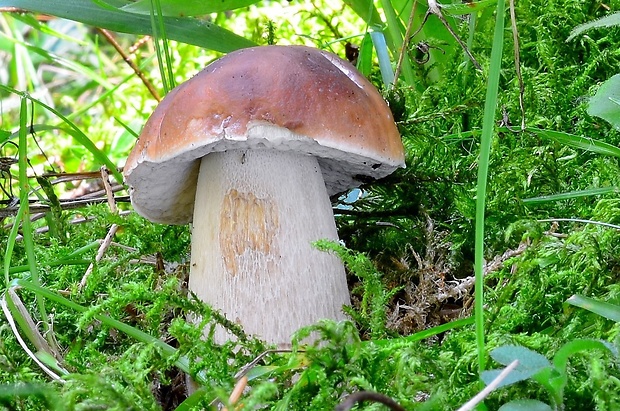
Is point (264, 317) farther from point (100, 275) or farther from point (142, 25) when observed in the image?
point (142, 25)

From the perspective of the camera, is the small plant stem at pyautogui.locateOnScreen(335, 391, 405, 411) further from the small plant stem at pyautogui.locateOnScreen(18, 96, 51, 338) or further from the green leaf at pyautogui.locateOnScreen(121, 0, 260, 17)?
the green leaf at pyautogui.locateOnScreen(121, 0, 260, 17)

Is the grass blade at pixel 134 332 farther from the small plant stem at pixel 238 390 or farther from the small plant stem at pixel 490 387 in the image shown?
the small plant stem at pixel 490 387

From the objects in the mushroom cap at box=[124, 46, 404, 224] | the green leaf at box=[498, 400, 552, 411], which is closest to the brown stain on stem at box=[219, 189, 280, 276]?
the mushroom cap at box=[124, 46, 404, 224]

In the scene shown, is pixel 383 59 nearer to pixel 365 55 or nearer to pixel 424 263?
pixel 365 55

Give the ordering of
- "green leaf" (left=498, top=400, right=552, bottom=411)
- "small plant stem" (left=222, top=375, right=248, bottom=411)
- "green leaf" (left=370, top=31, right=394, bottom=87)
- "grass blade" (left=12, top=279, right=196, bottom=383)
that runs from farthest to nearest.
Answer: "green leaf" (left=370, top=31, right=394, bottom=87) → "grass blade" (left=12, top=279, right=196, bottom=383) → "small plant stem" (left=222, top=375, right=248, bottom=411) → "green leaf" (left=498, top=400, right=552, bottom=411)

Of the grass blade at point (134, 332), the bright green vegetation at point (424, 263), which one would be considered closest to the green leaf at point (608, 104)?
the bright green vegetation at point (424, 263)

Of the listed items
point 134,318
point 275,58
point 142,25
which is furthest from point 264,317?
point 142,25
